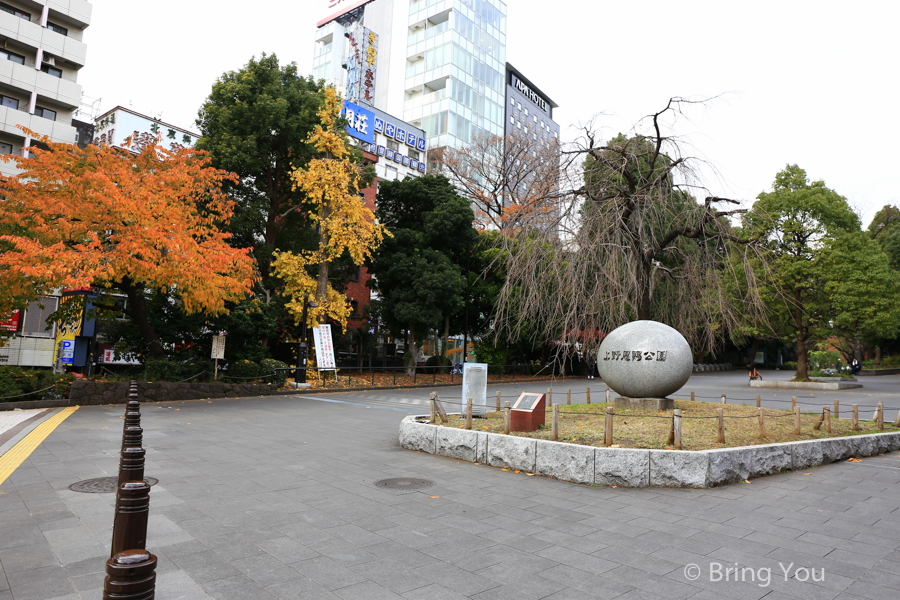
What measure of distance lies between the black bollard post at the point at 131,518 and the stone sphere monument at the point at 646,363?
31.7 ft

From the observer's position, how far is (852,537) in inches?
208

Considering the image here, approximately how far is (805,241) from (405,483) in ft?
90.9

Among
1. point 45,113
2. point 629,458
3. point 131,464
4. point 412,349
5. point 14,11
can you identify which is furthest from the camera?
point 45,113

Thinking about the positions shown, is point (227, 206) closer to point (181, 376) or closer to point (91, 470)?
point (181, 376)

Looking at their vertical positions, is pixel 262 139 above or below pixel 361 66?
below

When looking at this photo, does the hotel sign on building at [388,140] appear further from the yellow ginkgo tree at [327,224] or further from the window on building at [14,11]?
the window on building at [14,11]

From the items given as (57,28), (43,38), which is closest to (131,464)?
(43,38)

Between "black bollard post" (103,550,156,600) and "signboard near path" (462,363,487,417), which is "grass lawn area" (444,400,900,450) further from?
"black bollard post" (103,550,156,600)

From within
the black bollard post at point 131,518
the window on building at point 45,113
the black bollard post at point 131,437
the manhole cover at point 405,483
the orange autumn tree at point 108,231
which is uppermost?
the window on building at point 45,113

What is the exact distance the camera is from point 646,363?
10930 mm

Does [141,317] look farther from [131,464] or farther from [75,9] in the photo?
[75,9]

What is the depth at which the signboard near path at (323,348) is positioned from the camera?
22.8m

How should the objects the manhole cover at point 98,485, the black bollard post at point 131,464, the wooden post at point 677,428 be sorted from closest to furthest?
1. the black bollard post at point 131,464
2. the manhole cover at point 98,485
3. the wooden post at point 677,428

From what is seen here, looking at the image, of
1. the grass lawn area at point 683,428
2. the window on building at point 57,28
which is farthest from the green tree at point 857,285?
the window on building at point 57,28
